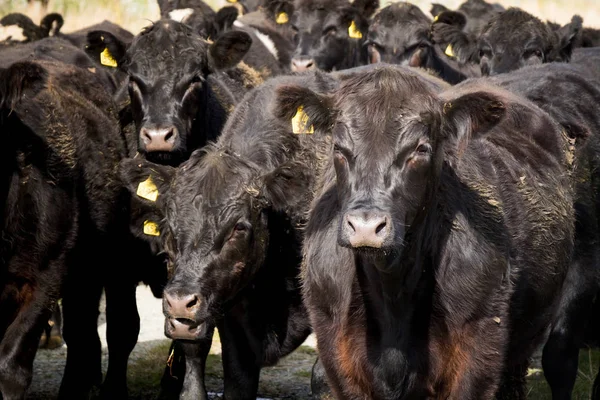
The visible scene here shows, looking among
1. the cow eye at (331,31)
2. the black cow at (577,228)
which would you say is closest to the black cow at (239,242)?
the black cow at (577,228)

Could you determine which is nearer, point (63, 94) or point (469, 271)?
point (469, 271)

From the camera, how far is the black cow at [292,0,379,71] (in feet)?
44.7

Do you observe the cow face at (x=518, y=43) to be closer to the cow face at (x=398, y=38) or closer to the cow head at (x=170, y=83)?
the cow face at (x=398, y=38)

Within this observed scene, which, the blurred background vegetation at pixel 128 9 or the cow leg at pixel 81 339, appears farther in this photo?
the blurred background vegetation at pixel 128 9

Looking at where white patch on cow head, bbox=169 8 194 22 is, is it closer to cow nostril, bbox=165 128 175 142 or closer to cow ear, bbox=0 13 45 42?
cow ear, bbox=0 13 45 42

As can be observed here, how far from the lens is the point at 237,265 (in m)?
6.96

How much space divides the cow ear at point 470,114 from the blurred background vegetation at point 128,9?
17700mm

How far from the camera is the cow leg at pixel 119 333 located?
8.66m

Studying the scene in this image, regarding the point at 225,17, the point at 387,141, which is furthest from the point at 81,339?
the point at 225,17

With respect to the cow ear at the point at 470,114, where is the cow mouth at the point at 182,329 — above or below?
below

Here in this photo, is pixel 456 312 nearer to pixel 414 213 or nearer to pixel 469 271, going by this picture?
pixel 469 271

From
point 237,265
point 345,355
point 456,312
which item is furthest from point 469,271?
point 237,265

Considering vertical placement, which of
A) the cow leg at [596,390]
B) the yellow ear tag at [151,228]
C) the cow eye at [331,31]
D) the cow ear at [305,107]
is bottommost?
the cow leg at [596,390]

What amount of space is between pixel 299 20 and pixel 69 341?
6163mm
